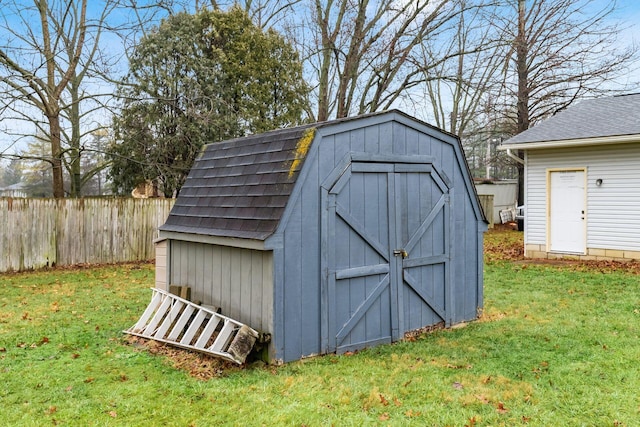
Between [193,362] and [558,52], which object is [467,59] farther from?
[193,362]

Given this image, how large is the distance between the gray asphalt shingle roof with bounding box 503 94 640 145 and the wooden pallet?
9.54 metres

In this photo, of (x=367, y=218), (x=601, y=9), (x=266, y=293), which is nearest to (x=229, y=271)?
(x=266, y=293)

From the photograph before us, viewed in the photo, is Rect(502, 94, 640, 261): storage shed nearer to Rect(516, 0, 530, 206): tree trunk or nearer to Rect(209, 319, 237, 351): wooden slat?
Rect(516, 0, 530, 206): tree trunk

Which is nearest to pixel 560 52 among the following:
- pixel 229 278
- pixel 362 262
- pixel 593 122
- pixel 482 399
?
pixel 593 122

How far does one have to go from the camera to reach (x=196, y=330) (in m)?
4.79

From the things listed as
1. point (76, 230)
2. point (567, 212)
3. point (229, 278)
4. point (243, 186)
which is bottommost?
point (229, 278)

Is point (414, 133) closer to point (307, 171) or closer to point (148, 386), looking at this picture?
point (307, 171)

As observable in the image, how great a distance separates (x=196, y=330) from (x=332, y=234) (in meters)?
1.67

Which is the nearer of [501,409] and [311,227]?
[501,409]

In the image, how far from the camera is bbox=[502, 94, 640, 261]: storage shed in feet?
34.6

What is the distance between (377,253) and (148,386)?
262 centimetres

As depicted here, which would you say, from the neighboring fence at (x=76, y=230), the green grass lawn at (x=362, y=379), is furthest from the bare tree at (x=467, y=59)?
the green grass lawn at (x=362, y=379)

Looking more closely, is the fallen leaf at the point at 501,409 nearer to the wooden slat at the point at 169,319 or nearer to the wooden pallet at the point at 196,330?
the wooden pallet at the point at 196,330

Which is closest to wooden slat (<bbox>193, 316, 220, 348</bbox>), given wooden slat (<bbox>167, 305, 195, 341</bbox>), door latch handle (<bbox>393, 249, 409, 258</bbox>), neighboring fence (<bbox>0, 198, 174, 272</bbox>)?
wooden slat (<bbox>167, 305, 195, 341</bbox>)
